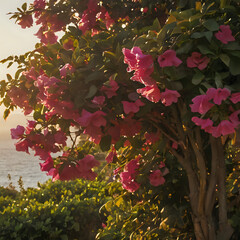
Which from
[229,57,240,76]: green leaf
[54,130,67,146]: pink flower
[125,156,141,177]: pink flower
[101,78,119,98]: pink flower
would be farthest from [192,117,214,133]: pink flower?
[125,156,141,177]: pink flower

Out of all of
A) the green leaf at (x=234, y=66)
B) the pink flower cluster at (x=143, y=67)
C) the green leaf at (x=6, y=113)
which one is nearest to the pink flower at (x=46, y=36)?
the green leaf at (x=6, y=113)

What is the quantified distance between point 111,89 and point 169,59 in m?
0.48

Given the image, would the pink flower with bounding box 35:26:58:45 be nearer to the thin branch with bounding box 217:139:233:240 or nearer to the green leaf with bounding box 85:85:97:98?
the green leaf with bounding box 85:85:97:98

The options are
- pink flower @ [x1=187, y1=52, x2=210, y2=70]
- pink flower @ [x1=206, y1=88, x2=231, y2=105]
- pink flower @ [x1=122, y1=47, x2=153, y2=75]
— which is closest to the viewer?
pink flower @ [x1=206, y1=88, x2=231, y2=105]

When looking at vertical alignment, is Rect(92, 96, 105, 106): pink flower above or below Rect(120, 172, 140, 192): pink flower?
above

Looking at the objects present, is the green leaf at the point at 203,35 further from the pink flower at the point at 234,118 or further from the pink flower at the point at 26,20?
the pink flower at the point at 26,20

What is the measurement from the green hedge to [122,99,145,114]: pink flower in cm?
A: 300

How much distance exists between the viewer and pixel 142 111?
2.66m

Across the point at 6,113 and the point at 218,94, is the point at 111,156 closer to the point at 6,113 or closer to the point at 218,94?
the point at 6,113

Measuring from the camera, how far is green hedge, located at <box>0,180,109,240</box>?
4918 millimetres

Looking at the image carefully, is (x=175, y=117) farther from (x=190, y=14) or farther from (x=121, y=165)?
(x=121, y=165)

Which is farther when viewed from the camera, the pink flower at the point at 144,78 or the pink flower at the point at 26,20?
the pink flower at the point at 26,20

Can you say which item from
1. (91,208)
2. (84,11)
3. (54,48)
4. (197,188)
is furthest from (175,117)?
(91,208)

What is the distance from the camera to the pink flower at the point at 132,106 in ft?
8.32
